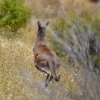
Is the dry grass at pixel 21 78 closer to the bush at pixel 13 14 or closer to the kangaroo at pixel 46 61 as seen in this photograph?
the kangaroo at pixel 46 61

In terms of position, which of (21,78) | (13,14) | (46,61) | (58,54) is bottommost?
(13,14)

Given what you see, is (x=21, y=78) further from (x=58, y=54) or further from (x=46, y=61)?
(x=58, y=54)

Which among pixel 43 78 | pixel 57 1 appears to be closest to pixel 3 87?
Answer: pixel 43 78

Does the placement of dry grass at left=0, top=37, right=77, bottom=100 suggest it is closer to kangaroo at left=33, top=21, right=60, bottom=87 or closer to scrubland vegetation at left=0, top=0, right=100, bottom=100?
scrubland vegetation at left=0, top=0, right=100, bottom=100

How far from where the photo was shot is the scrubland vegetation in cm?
603

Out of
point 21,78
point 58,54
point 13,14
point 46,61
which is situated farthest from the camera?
point 13,14

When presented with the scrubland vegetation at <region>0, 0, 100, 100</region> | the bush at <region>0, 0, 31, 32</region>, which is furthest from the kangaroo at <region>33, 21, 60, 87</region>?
the bush at <region>0, 0, 31, 32</region>

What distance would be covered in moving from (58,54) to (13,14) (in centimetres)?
512

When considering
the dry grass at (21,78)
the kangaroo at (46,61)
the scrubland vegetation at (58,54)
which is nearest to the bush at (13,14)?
the scrubland vegetation at (58,54)

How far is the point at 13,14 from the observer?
51.5 ft

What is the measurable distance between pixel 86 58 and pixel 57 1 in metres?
22.3

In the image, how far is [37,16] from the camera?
2559 cm

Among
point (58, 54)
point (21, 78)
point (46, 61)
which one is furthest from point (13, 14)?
point (46, 61)

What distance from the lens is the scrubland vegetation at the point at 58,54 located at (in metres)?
6.03
